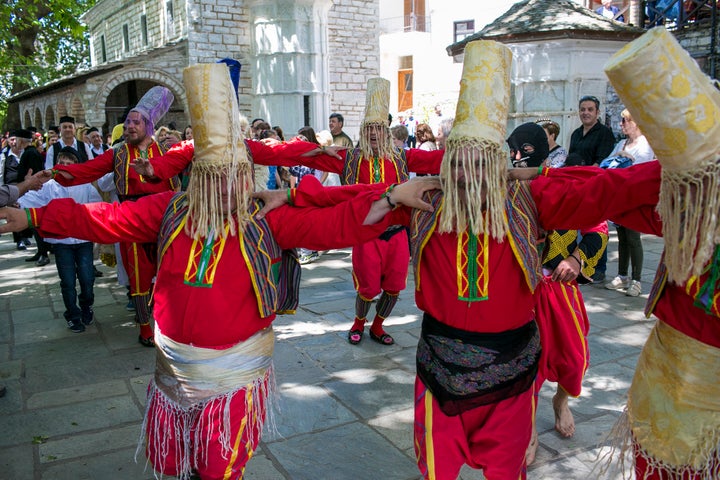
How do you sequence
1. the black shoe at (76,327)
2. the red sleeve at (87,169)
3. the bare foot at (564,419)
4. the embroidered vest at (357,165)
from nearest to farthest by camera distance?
the bare foot at (564,419) < the red sleeve at (87,169) < the embroidered vest at (357,165) < the black shoe at (76,327)

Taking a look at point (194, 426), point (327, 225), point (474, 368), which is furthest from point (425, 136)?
point (194, 426)

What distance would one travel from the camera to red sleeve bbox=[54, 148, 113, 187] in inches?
199

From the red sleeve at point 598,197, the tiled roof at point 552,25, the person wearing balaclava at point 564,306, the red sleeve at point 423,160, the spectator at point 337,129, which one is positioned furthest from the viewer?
the spectator at point 337,129

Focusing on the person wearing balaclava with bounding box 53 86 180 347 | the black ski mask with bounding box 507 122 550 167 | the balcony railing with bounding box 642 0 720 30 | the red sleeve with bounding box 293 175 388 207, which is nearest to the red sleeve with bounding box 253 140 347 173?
the person wearing balaclava with bounding box 53 86 180 347

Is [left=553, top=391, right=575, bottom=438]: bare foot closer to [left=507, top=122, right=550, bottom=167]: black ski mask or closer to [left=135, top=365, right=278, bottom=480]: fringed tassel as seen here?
[left=507, top=122, right=550, bottom=167]: black ski mask

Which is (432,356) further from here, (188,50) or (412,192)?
(188,50)

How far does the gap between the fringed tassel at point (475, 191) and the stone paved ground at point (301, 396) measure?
1.41m

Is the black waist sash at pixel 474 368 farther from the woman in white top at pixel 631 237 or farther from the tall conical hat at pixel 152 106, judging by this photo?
the woman in white top at pixel 631 237

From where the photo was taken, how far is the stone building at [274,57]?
16250 mm

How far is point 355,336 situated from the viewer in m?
5.48

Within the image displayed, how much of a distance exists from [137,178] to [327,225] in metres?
3.47

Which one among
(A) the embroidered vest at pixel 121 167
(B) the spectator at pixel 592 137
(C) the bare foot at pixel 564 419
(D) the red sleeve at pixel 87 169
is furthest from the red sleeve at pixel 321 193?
(B) the spectator at pixel 592 137

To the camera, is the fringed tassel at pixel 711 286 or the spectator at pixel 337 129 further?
the spectator at pixel 337 129

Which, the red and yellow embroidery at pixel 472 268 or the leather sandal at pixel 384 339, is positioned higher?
the red and yellow embroidery at pixel 472 268
